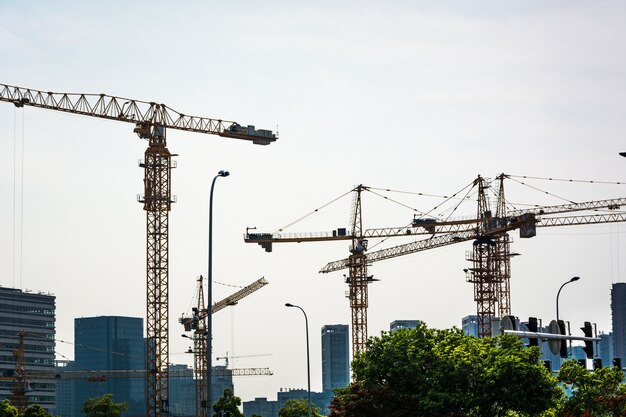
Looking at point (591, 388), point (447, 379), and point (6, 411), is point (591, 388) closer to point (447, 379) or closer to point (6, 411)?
point (447, 379)

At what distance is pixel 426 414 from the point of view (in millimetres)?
79750

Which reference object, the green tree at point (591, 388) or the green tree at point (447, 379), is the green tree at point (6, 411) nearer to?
the green tree at point (447, 379)

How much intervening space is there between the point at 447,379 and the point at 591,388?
22609mm

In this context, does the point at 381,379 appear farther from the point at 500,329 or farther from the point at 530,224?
the point at 530,224

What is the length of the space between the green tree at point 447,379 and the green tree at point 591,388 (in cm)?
1170

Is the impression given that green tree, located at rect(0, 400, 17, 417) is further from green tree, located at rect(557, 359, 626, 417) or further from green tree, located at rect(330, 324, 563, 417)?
green tree, located at rect(557, 359, 626, 417)

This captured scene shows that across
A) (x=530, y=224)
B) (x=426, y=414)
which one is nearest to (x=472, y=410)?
(x=426, y=414)

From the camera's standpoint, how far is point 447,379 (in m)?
80.1

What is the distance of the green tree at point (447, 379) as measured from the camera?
78.6 m

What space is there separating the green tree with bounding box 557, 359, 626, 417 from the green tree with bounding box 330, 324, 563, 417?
1170 centimetres

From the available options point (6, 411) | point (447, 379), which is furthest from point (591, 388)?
point (6, 411)

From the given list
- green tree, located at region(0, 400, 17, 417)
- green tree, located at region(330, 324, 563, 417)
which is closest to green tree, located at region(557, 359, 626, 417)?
green tree, located at region(330, 324, 563, 417)

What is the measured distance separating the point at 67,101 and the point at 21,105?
6.79 m

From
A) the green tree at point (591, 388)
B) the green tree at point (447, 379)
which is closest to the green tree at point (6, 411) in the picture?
the green tree at point (447, 379)
